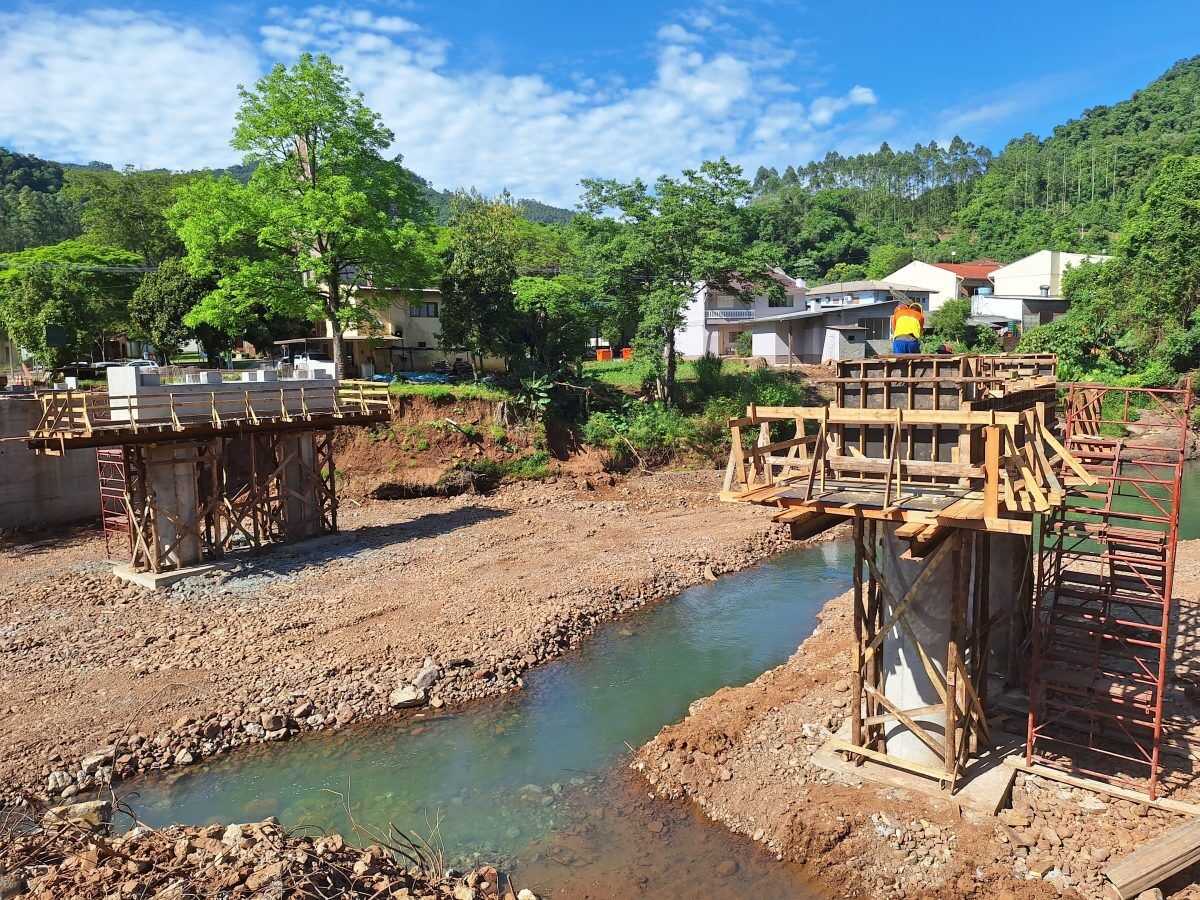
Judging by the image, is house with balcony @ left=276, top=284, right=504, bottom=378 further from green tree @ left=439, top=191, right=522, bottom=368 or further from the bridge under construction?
the bridge under construction

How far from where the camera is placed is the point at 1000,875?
8984 mm

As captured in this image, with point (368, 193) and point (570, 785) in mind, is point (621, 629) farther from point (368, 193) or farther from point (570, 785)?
point (368, 193)

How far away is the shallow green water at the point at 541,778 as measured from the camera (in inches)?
408

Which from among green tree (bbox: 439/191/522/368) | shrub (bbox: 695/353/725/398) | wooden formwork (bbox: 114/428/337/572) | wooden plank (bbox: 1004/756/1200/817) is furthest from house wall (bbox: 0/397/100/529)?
wooden plank (bbox: 1004/756/1200/817)

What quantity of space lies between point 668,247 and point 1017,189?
88066 mm

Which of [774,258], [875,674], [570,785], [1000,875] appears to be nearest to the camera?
[1000,875]

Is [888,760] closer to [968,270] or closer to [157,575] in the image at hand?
[157,575]

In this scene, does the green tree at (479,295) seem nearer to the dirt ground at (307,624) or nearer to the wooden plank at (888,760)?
the dirt ground at (307,624)

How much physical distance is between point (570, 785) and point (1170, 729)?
8669 mm

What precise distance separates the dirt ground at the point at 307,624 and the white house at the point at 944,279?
45572mm

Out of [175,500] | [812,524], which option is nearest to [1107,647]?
[812,524]

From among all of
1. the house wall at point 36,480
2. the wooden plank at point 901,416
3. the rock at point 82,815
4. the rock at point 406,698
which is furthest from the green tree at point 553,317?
the rock at point 82,815

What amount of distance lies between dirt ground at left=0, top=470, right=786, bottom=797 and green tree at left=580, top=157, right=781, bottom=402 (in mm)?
11140

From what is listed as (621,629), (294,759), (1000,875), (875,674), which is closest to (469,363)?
(621,629)
